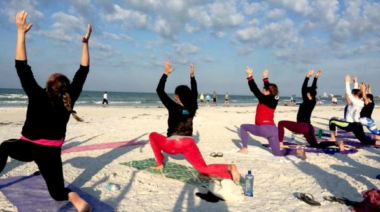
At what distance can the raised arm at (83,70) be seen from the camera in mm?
3788

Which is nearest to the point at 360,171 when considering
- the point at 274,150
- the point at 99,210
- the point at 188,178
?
the point at 274,150

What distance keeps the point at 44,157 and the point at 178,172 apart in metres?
2.90

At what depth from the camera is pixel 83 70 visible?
12.8 feet

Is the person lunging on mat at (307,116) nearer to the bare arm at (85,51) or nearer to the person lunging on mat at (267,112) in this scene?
the person lunging on mat at (267,112)

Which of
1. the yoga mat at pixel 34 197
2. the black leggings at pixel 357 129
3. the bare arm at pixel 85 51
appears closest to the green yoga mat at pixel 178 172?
the yoga mat at pixel 34 197

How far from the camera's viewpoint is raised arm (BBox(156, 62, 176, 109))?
5.07 metres

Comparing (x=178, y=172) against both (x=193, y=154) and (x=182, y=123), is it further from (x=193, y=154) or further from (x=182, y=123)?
(x=182, y=123)

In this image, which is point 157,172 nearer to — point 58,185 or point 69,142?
point 58,185

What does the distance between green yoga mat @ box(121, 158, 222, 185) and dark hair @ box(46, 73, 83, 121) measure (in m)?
2.66

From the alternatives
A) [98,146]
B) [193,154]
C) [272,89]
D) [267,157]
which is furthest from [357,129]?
[98,146]

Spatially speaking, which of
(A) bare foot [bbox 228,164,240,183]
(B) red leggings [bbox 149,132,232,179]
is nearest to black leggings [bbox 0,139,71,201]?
(B) red leggings [bbox 149,132,232,179]

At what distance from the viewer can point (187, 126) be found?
512 centimetres

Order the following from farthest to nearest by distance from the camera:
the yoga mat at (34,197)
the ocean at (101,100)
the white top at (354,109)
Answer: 1. the ocean at (101,100)
2. the white top at (354,109)
3. the yoga mat at (34,197)

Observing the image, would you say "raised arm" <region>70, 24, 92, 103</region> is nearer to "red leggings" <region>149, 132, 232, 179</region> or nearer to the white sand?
the white sand
